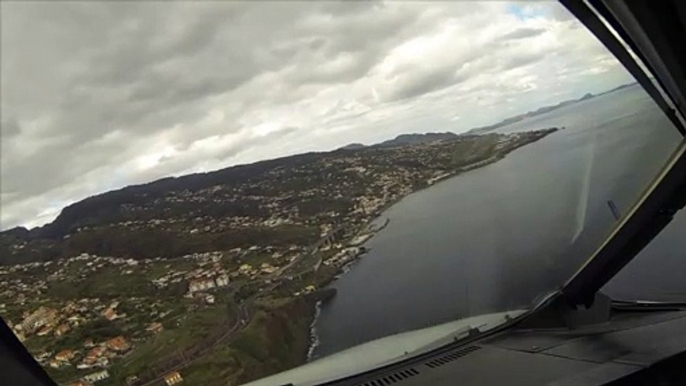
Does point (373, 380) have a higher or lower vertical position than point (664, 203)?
lower

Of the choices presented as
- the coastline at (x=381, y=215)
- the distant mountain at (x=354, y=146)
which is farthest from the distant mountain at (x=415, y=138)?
the coastline at (x=381, y=215)

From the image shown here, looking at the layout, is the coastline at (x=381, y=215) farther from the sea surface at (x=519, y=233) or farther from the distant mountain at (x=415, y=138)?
the distant mountain at (x=415, y=138)

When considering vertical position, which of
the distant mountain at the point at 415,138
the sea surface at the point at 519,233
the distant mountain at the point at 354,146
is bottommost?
the sea surface at the point at 519,233

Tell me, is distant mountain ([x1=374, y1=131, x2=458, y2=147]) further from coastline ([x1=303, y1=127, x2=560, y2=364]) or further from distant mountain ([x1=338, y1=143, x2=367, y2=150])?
coastline ([x1=303, y1=127, x2=560, y2=364])

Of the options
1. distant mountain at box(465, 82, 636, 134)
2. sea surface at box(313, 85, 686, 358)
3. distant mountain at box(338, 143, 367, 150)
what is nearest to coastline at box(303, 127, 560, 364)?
sea surface at box(313, 85, 686, 358)

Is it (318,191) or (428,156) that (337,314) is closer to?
(318,191)

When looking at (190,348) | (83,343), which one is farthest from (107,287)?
(190,348)

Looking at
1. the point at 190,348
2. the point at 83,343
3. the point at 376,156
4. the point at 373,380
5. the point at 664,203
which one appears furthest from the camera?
the point at 664,203
